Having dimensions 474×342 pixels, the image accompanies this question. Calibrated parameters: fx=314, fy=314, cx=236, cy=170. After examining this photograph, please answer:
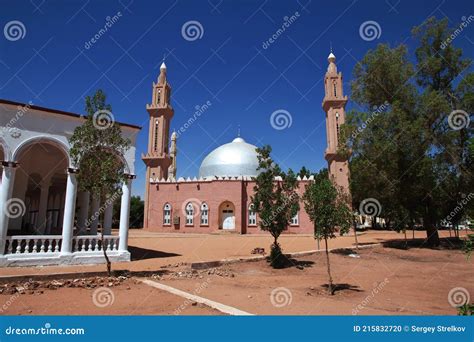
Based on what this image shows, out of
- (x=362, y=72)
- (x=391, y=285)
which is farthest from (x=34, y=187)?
(x=362, y=72)

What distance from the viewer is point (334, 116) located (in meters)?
38.3

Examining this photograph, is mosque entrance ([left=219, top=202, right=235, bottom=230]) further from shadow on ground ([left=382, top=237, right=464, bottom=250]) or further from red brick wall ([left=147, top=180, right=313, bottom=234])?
shadow on ground ([left=382, top=237, right=464, bottom=250])

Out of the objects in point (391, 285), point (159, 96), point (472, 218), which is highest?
point (159, 96)

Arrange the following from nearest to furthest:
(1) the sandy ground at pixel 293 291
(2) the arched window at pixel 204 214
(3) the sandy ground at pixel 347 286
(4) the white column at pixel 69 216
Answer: (1) the sandy ground at pixel 293 291 < (3) the sandy ground at pixel 347 286 < (4) the white column at pixel 69 216 < (2) the arched window at pixel 204 214

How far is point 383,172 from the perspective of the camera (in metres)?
21.8

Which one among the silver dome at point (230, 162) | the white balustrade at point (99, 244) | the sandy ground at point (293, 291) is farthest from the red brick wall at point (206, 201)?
the white balustrade at point (99, 244)

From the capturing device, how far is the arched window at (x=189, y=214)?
35031 millimetres

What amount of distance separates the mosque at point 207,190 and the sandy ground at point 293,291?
697 inches

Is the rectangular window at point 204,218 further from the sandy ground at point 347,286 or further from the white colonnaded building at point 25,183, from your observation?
the sandy ground at point 347,286

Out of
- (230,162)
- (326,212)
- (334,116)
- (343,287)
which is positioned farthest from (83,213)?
(334,116)

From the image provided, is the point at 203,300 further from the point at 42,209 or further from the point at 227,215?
the point at 227,215

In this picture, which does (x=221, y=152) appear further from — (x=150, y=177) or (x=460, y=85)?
(x=460, y=85)

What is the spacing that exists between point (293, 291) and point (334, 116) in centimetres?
3219

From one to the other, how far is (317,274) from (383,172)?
12.1 meters
